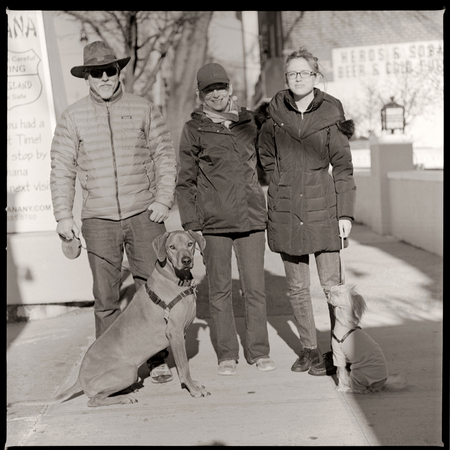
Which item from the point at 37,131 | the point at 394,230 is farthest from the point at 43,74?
the point at 394,230

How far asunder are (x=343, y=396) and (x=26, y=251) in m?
3.71

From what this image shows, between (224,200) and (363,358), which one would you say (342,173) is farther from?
(363,358)

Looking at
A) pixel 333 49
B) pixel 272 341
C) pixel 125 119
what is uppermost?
pixel 333 49

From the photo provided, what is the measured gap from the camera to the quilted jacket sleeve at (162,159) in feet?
14.8

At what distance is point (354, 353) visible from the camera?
412 cm

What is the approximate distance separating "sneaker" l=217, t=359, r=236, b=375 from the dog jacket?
2.88 ft

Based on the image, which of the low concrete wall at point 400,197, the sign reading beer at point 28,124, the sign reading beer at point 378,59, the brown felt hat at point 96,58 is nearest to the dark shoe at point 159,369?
the brown felt hat at point 96,58

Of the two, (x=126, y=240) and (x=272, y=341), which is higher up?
(x=126, y=240)

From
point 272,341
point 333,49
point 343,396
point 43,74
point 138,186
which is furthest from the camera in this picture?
point 333,49

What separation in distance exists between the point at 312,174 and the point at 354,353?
119 cm

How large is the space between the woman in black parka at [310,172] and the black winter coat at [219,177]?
0.50 ft
